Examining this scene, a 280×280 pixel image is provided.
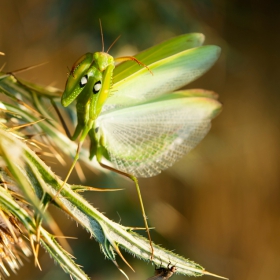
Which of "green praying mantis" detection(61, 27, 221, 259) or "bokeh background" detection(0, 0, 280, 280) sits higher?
"green praying mantis" detection(61, 27, 221, 259)

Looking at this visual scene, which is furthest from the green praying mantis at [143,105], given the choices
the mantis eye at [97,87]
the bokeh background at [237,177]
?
the bokeh background at [237,177]

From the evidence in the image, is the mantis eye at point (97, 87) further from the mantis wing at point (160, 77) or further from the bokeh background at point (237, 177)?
the bokeh background at point (237, 177)

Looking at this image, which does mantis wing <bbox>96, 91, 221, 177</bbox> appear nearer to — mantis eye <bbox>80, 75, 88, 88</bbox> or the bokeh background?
mantis eye <bbox>80, 75, 88, 88</bbox>

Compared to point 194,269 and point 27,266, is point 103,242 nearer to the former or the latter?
point 194,269

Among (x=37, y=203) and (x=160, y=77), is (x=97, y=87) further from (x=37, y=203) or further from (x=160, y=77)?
(x=37, y=203)

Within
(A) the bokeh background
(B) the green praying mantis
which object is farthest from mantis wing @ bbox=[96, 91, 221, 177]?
(A) the bokeh background

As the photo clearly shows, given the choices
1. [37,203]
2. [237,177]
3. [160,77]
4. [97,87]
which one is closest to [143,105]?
[160,77]
